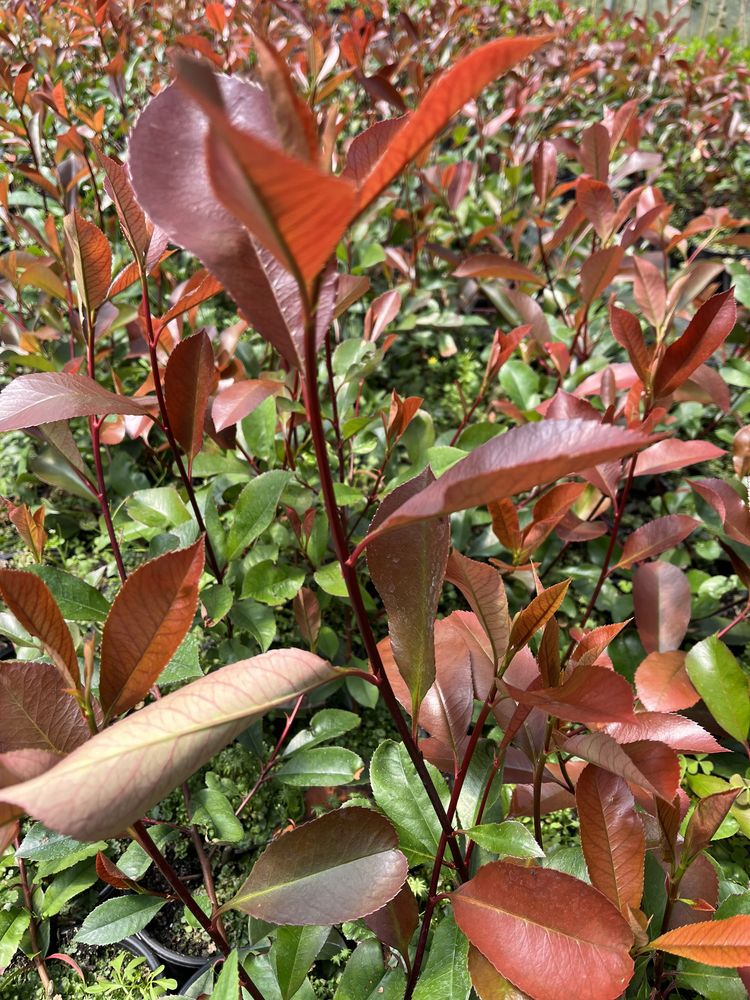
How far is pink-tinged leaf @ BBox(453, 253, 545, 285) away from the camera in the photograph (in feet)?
5.24

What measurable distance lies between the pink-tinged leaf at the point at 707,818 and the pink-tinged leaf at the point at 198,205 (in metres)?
0.62

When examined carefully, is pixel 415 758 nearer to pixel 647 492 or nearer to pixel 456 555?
pixel 456 555

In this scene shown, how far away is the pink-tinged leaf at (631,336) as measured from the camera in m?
0.94

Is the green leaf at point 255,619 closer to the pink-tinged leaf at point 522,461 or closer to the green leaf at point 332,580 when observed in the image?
the green leaf at point 332,580

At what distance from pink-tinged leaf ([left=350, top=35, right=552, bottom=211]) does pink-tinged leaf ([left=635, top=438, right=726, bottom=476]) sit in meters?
0.94

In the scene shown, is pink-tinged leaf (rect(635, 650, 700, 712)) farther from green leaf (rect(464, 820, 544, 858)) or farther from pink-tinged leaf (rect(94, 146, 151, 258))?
Result: pink-tinged leaf (rect(94, 146, 151, 258))

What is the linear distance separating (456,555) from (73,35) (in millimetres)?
2753

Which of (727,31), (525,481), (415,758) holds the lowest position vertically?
(415,758)

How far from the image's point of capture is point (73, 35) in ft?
8.09

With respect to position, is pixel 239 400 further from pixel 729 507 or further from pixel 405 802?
pixel 729 507

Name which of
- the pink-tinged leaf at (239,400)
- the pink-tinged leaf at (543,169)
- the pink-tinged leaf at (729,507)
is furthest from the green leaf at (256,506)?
the pink-tinged leaf at (543,169)

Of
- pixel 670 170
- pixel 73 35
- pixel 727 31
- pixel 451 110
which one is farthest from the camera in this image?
pixel 727 31

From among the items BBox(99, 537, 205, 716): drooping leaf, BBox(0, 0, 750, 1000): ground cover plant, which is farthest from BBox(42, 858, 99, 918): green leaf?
BBox(99, 537, 205, 716): drooping leaf

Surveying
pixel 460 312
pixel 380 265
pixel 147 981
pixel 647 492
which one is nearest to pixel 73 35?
pixel 380 265
